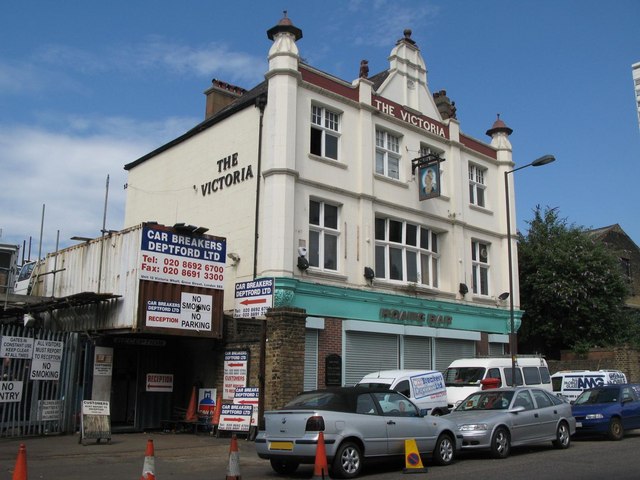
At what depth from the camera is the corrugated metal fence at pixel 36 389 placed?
16484 millimetres

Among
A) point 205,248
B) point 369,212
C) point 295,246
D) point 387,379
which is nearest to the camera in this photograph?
point 387,379

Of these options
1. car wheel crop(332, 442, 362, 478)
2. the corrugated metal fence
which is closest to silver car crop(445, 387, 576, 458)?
car wheel crop(332, 442, 362, 478)

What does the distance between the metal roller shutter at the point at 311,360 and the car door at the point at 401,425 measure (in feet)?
22.8

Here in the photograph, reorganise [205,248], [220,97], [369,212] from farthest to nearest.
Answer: [220,97]
[369,212]
[205,248]

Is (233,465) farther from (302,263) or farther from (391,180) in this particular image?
(391,180)

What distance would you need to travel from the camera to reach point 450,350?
24.5 m

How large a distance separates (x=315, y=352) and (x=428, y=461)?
23.5ft

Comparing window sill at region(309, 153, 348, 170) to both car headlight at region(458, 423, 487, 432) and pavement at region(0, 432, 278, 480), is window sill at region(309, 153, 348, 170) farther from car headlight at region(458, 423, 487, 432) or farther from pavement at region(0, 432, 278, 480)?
car headlight at region(458, 423, 487, 432)

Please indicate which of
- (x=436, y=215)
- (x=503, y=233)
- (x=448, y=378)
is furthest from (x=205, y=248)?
(x=503, y=233)

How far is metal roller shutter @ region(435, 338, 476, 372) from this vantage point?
2392cm

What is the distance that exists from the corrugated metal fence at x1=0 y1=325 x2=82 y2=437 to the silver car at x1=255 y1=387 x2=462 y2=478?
7.97 metres

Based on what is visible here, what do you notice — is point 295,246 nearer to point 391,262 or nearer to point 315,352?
point 315,352

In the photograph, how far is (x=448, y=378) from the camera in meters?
20.1

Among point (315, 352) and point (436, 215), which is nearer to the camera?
point (315, 352)
